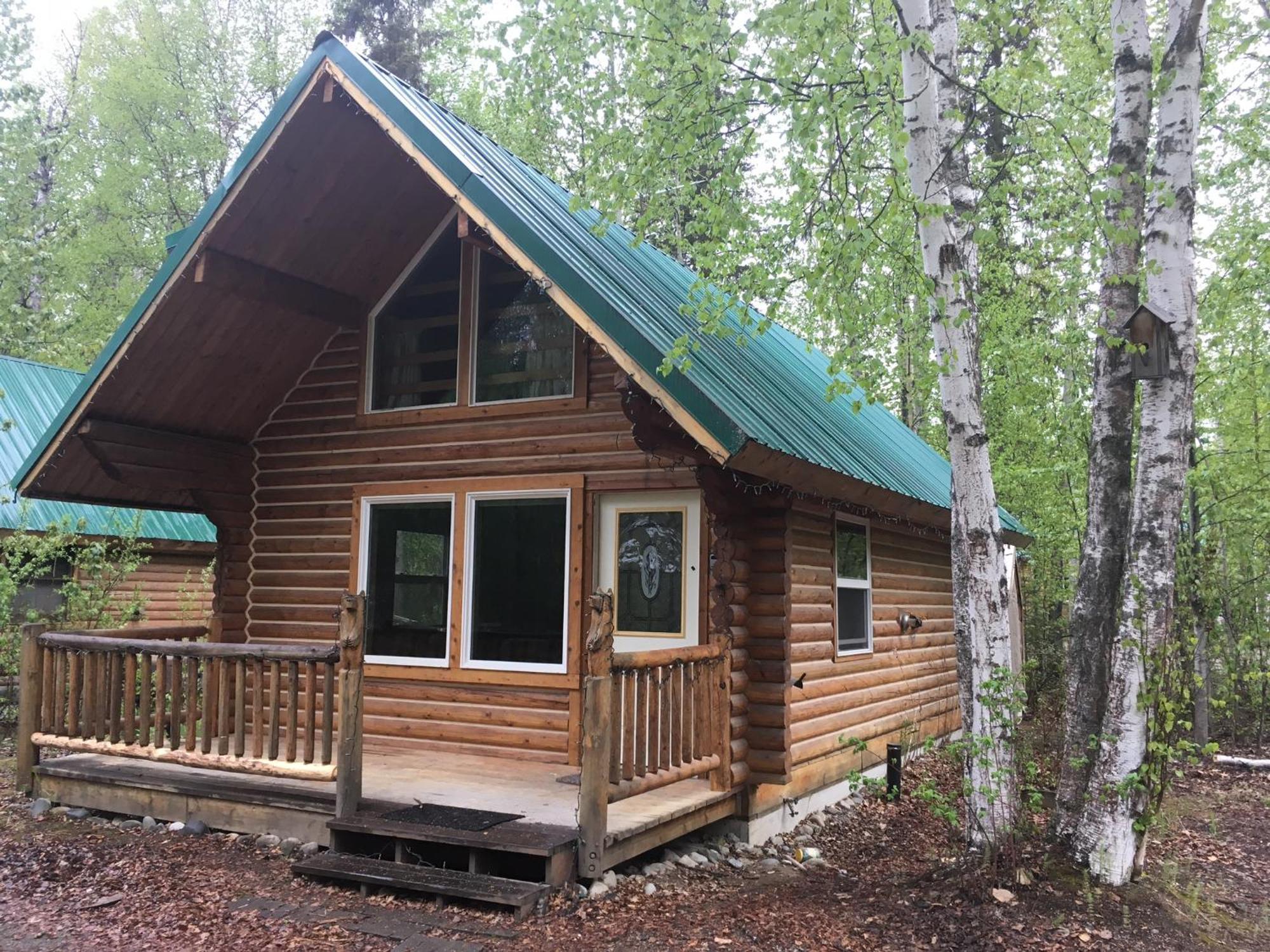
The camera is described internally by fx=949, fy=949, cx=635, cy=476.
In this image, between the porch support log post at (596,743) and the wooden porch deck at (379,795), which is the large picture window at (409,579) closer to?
the wooden porch deck at (379,795)

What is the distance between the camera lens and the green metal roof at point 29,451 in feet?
41.9

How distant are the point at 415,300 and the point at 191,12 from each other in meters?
23.8

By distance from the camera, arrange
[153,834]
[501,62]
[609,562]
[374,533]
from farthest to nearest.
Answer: [374,533]
[501,62]
[609,562]
[153,834]

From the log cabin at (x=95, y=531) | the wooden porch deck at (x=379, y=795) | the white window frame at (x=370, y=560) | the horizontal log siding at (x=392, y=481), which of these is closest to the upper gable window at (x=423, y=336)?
the horizontal log siding at (x=392, y=481)

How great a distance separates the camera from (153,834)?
22.4 ft

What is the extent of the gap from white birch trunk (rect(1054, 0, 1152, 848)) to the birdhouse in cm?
28

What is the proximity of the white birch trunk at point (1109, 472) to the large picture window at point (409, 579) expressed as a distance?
16.2ft

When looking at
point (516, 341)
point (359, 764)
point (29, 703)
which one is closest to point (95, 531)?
point (29, 703)

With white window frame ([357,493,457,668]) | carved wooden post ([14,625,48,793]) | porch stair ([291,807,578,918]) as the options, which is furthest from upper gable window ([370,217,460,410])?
porch stair ([291,807,578,918])

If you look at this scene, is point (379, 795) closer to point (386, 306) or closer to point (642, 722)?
point (642, 722)

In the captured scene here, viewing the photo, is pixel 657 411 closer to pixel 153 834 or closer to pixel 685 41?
pixel 685 41

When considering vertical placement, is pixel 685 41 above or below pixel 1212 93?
below

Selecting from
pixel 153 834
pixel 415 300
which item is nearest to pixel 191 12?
pixel 415 300

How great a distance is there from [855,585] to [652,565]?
2418 mm
